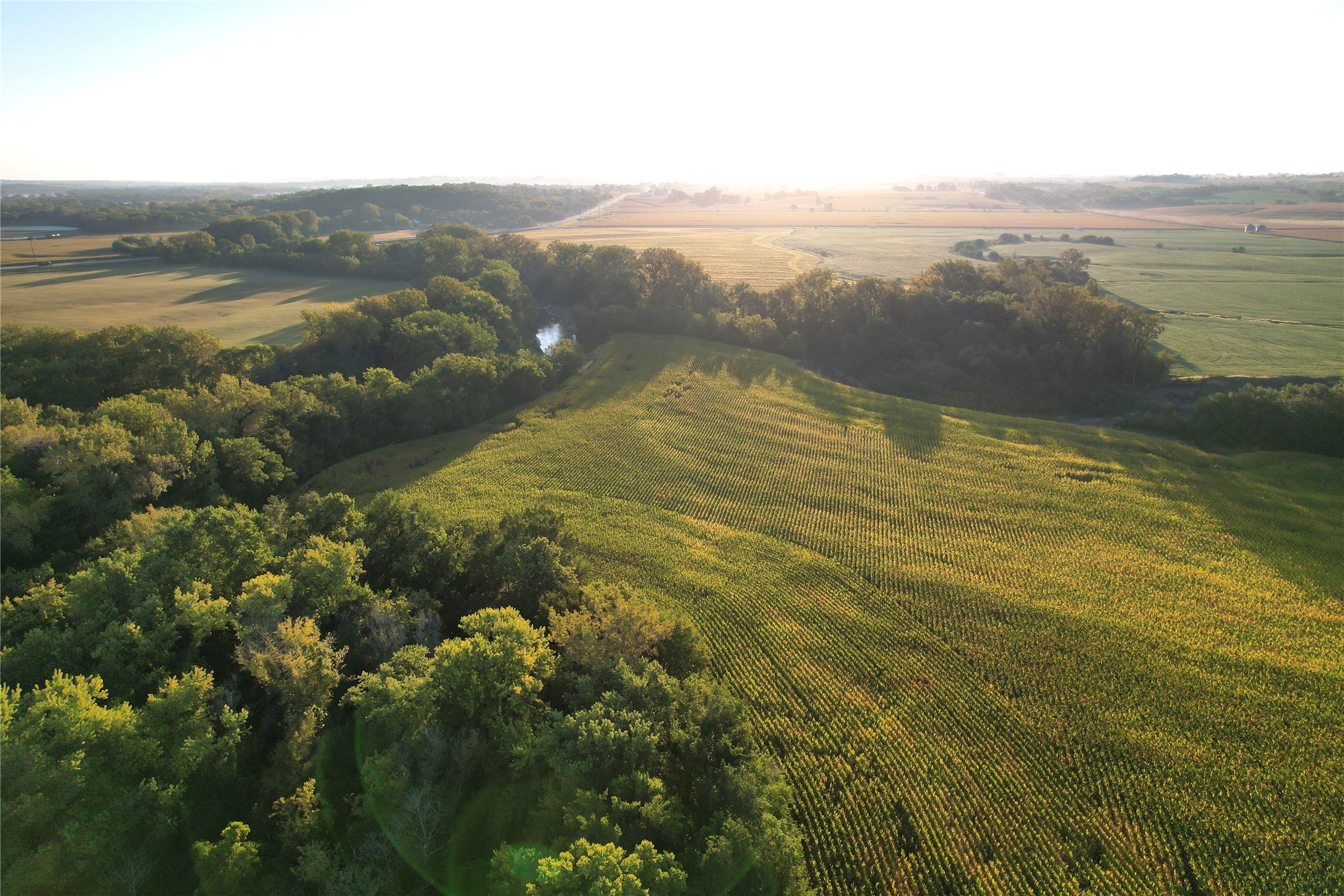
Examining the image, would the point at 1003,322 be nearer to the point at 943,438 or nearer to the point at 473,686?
the point at 943,438

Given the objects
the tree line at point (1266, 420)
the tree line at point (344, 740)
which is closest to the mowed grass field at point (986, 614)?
the tree line at point (1266, 420)

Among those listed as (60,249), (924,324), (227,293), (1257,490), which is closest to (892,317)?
(924,324)

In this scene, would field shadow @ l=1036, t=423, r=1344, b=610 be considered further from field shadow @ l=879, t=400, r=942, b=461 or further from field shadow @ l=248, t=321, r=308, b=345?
field shadow @ l=248, t=321, r=308, b=345

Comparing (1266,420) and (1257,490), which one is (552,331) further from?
(1266,420)

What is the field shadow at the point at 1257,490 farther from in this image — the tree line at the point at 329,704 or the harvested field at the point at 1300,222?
the harvested field at the point at 1300,222

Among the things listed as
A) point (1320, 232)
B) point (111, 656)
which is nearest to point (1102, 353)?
point (111, 656)

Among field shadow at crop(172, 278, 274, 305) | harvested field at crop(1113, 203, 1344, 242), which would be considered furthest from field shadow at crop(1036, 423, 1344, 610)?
harvested field at crop(1113, 203, 1344, 242)
